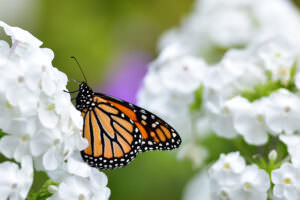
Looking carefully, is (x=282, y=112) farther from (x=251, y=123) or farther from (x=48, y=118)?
(x=48, y=118)

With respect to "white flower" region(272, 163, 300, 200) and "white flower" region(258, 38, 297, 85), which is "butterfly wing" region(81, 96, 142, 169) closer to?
"white flower" region(272, 163, 300, 200)

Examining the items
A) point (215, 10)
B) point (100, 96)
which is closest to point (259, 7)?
point (215, 10)

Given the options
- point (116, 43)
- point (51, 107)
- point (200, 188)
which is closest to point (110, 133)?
point (51, 107)

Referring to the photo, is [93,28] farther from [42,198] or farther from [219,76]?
[42,198]

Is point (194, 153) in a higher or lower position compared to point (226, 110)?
lower

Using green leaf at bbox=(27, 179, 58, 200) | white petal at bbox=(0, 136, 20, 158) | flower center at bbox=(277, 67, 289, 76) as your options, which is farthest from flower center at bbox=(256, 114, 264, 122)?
white petal at bbox=(0, 136, 20, 158)
